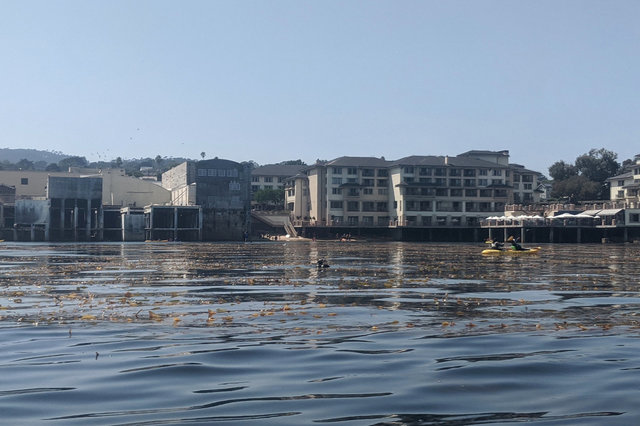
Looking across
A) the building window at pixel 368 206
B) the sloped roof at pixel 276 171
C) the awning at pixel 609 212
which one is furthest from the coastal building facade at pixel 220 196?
the awning at pixel 609 212

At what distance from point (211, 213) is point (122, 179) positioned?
948 inches

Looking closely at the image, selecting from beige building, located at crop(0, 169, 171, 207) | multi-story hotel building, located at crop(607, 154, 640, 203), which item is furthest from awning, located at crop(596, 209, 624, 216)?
beige building, located at crop(0, 169, 171, 207)

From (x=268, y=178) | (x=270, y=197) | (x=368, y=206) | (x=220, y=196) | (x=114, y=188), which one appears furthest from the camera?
(x=268, y=178)

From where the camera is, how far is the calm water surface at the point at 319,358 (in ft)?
27.8

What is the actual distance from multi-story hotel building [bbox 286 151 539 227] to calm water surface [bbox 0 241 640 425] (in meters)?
113

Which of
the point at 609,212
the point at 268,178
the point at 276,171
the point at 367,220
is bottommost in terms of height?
the point at 367,220

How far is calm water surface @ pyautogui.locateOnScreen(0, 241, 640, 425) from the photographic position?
848 centimetres

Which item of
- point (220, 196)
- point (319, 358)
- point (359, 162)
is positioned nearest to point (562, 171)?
point (359, 162)

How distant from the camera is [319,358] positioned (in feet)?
38.0

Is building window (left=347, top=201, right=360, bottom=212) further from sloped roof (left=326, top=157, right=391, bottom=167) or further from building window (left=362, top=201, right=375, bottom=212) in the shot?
sloped roof (left=326, top=157, right=391, bottom=167)

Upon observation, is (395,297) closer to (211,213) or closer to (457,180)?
(211,213)

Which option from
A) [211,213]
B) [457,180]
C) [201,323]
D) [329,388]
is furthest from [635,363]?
[457,180]

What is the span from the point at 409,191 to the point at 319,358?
12372 cm

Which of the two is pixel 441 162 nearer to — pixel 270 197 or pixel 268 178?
pixel 270 197
